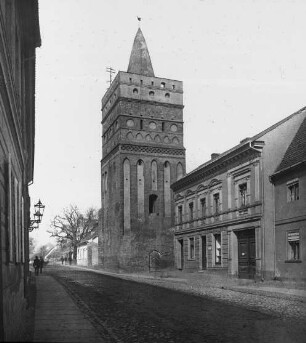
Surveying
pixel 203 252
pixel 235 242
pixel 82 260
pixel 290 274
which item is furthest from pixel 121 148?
pixel 82 260

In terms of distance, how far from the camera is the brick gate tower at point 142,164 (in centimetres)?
4281

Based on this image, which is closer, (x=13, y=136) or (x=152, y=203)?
(x=13, y=136)

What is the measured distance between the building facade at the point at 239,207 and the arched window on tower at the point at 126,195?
9547 mm

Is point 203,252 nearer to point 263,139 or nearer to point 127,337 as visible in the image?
point 263,139

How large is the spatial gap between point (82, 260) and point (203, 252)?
51322mm

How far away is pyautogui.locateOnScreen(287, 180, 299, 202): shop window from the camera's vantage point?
72.0ft

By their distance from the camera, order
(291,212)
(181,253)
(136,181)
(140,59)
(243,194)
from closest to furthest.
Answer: (291,212) → (243,194) → (181,253) → (136,181) → (140,59)

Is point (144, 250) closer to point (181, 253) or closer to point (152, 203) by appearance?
point (152, 203)

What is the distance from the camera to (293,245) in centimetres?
2228

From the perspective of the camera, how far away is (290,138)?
2497 cm

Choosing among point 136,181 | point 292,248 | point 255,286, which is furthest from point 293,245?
point 136,181

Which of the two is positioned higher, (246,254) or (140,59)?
(140,59)

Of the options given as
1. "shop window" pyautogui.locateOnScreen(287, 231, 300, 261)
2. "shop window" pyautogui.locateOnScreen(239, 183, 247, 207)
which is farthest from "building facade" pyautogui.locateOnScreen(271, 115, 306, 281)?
"shop window" pyautogui.locateOnScreen(239, 183, 247, 207)

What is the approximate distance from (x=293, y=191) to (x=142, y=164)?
74.4ft
